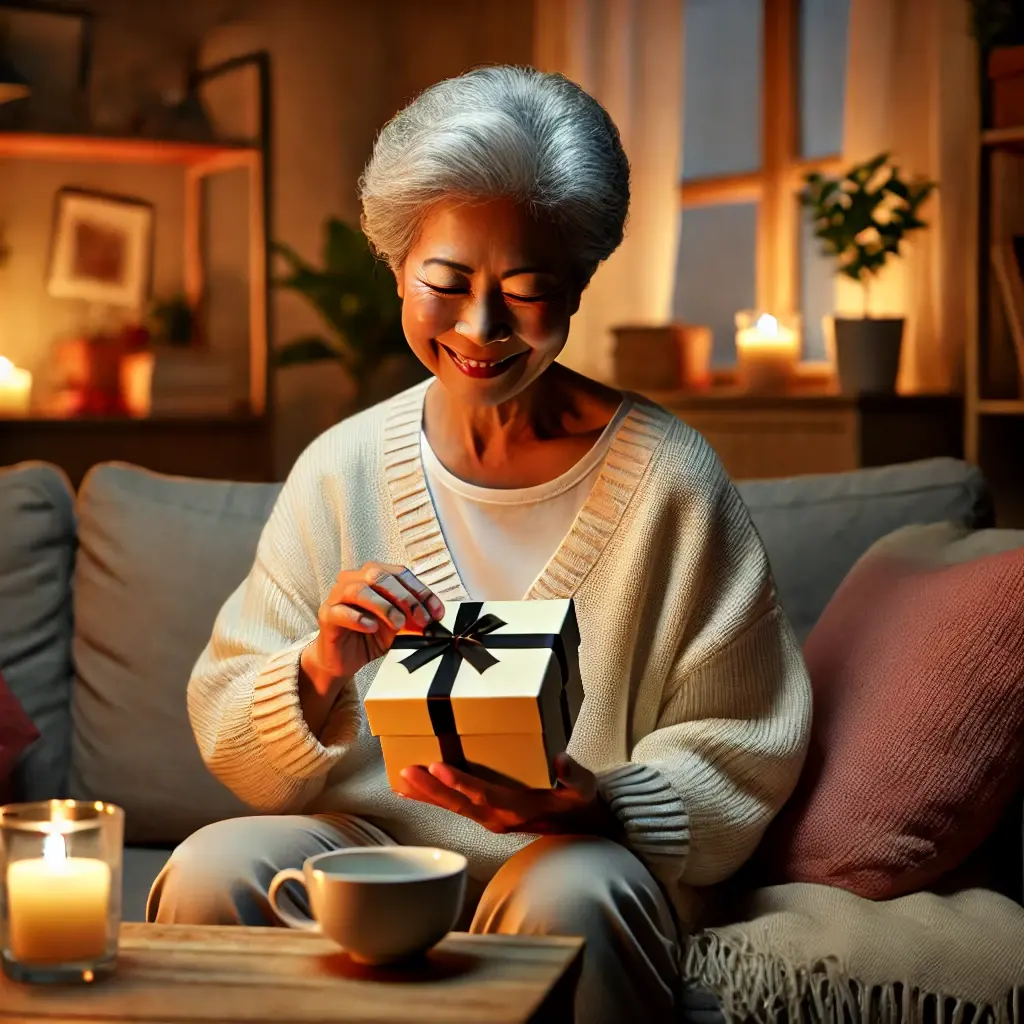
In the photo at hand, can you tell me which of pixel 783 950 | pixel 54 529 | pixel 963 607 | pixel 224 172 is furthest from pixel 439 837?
pixel 224 172

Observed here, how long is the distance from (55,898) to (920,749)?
89 centimetres

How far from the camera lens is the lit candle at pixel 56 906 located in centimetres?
104

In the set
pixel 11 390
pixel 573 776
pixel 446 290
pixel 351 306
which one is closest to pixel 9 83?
pixel 11 390

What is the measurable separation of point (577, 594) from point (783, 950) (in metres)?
0.39

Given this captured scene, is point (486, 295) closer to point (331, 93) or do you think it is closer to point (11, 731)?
point (11, 731)

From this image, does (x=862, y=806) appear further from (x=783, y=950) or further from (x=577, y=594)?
(x=577, y=594)

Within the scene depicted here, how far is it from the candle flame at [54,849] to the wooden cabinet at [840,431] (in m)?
2.55

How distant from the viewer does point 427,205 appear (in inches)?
56.6

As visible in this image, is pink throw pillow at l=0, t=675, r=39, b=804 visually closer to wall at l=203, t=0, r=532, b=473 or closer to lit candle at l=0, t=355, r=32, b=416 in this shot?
lit candle at l=0, t=355, r=32, b=416

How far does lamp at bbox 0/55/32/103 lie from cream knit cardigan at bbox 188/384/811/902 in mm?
2666

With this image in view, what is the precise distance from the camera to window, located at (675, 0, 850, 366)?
4.15m

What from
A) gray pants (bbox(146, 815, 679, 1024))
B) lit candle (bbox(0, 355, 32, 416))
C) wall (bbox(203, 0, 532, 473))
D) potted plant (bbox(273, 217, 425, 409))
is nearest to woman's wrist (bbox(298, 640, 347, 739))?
gray pants (bbox(146, 815, 679, 1024))

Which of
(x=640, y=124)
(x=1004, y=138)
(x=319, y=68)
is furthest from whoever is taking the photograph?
(x=319, y=68)

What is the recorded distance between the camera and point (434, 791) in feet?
4.14
